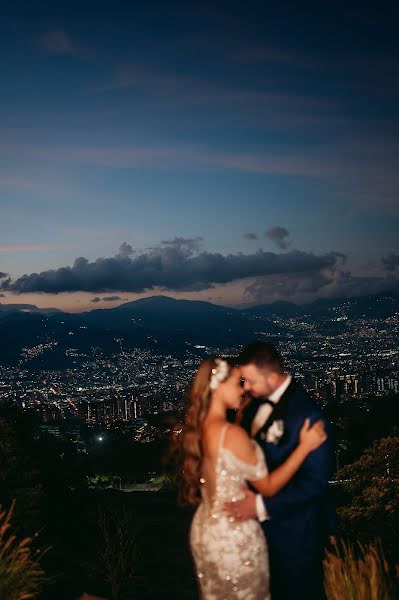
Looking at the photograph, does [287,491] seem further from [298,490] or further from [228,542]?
[228,542]

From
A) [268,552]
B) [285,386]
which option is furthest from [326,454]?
[268,552]

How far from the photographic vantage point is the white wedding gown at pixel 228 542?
3.62 meters

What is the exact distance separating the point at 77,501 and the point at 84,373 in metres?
144

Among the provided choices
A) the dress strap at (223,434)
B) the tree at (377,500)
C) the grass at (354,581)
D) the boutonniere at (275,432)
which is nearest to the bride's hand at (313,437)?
the boutonniere at (275,432)

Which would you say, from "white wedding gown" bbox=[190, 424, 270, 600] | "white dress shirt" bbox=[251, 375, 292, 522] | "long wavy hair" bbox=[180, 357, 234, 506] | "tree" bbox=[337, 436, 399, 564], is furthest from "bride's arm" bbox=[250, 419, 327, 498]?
"tree" bbox=[337, 436, 399, 564]

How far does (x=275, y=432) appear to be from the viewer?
12.1 ft

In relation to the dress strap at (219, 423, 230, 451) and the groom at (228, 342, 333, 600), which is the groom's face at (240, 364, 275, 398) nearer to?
the groom at (228, 342, 333, 600)

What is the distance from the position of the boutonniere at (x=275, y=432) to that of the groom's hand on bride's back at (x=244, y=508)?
33 cm

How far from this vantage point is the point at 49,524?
19.2 meters

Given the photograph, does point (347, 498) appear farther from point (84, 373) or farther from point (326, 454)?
point (84, 373)

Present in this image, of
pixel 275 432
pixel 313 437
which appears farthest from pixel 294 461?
pixel 275 432

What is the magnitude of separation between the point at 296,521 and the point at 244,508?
1.16 feet

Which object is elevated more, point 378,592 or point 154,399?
point 378,592

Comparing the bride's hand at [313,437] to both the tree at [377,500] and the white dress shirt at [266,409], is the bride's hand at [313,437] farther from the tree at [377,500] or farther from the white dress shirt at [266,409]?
the tree at [377,500]
